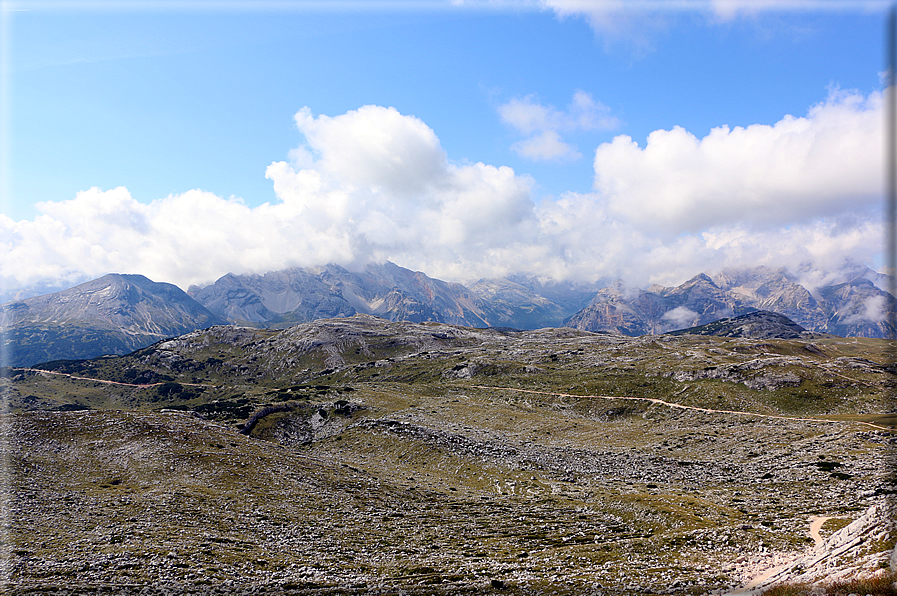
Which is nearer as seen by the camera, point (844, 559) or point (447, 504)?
point (844, 559)

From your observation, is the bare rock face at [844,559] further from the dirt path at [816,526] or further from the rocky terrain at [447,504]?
the dirt path at [816,526]

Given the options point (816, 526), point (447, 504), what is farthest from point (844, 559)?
point (447, 504)

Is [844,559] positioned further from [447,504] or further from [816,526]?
[447,504]

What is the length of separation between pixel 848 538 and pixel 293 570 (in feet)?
160

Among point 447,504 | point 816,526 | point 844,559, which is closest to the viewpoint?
point 844,559

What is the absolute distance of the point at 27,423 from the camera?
66.4m

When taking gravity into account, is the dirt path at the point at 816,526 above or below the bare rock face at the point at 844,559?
below

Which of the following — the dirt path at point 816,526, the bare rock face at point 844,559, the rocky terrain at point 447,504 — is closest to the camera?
the bare rock face at point 844,559

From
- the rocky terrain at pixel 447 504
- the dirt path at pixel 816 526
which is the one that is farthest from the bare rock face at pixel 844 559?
the dirt path at pixel 816 526

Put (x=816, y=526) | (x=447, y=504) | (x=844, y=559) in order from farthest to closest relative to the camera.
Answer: (x=447, y=504), (x=816, y=526), (x=844, y=559)

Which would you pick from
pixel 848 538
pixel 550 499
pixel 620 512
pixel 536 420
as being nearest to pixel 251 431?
pixel 536 420

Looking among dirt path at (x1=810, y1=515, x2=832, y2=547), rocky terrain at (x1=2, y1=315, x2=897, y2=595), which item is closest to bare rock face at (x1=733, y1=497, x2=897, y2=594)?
rocky terrain at (x1=2, y1=315, x2=897, y2=595)

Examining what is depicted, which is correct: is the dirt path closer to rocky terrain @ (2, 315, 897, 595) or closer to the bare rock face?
rocky terrain @ (2, 315, 897, 595)

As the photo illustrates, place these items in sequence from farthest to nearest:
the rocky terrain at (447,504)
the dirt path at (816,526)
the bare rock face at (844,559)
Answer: the dirt path at (816,526)
the rocky terrain at (447,504)
the bare rock face at (844,559)
